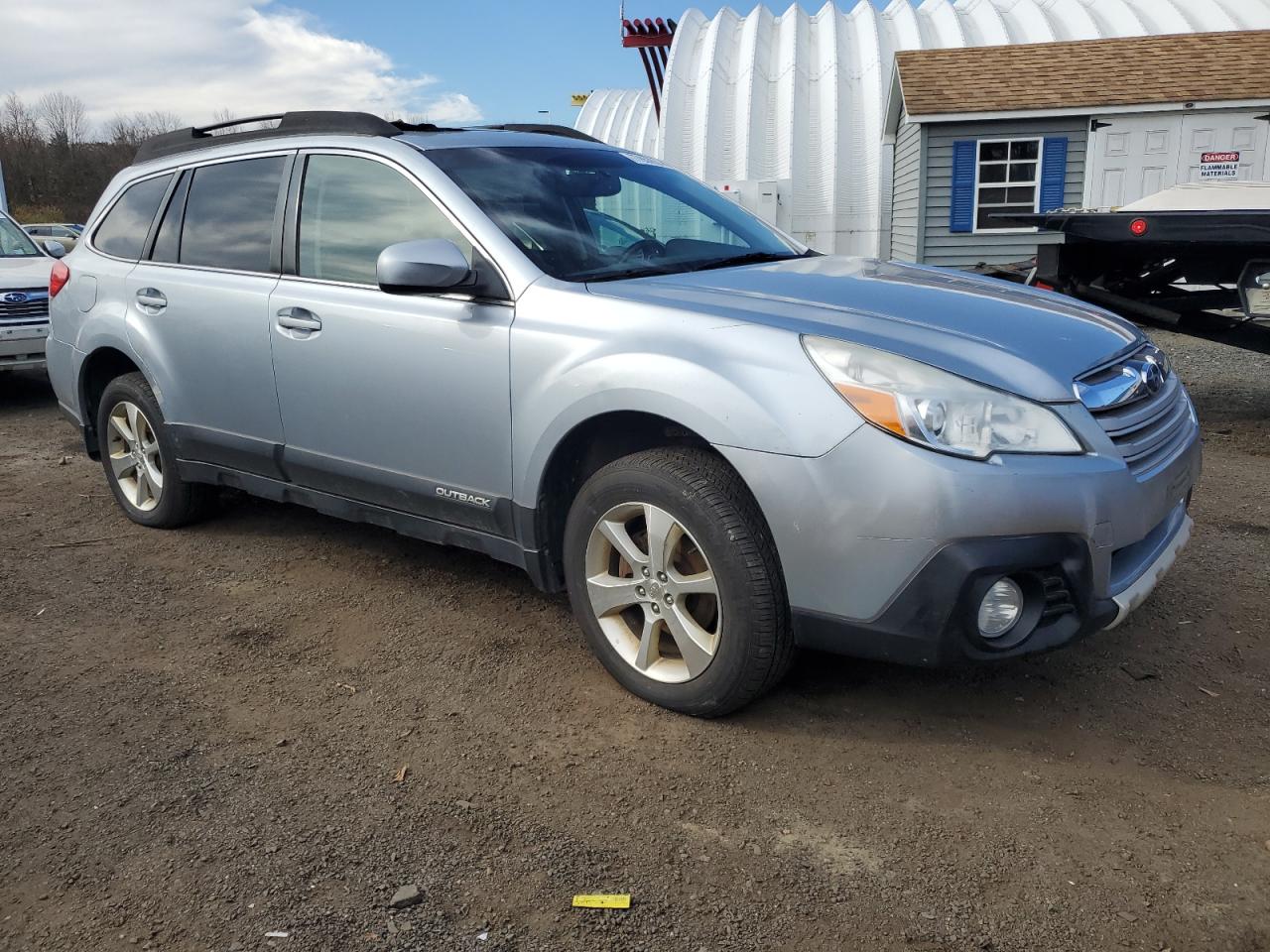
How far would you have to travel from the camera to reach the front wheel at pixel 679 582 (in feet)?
9.18

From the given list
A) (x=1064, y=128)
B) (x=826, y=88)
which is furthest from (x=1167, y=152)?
(x=826, y=88)

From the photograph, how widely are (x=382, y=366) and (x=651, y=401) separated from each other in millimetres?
1152

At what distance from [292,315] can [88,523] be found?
2.22 m

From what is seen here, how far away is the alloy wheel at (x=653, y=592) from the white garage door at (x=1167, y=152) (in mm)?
15057

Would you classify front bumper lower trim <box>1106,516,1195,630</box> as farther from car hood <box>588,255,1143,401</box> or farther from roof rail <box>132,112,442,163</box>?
roof rail <box>132,112,442,163</box>

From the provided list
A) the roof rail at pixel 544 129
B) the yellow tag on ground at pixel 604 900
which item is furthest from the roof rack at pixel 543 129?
the yellow tag on ground at pixel 604 900

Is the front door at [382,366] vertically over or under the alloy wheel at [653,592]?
over

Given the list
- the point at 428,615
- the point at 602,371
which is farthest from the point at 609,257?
the point at 428,615

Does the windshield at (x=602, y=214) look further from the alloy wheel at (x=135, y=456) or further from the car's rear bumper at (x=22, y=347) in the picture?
the car's rear bumper at (x=22, y=347)

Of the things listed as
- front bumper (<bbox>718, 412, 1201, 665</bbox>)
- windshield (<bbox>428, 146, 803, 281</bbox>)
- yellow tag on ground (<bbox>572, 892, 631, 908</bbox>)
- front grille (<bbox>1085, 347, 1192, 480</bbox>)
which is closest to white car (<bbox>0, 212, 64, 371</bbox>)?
windshield (<bbox>428, 146, 803, 281</bbox>)

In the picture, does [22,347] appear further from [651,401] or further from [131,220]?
[651,401]

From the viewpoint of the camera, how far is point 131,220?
16.2ft

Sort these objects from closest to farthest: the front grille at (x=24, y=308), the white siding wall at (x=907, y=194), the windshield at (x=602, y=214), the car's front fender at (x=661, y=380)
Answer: the car's front fender at (x=661, y=380) → the windshield at (x=602, y=214) → the front grille at (x=24, y=308) → the white siding wall at (x=907, y=194)

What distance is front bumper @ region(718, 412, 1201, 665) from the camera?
8.28ft
